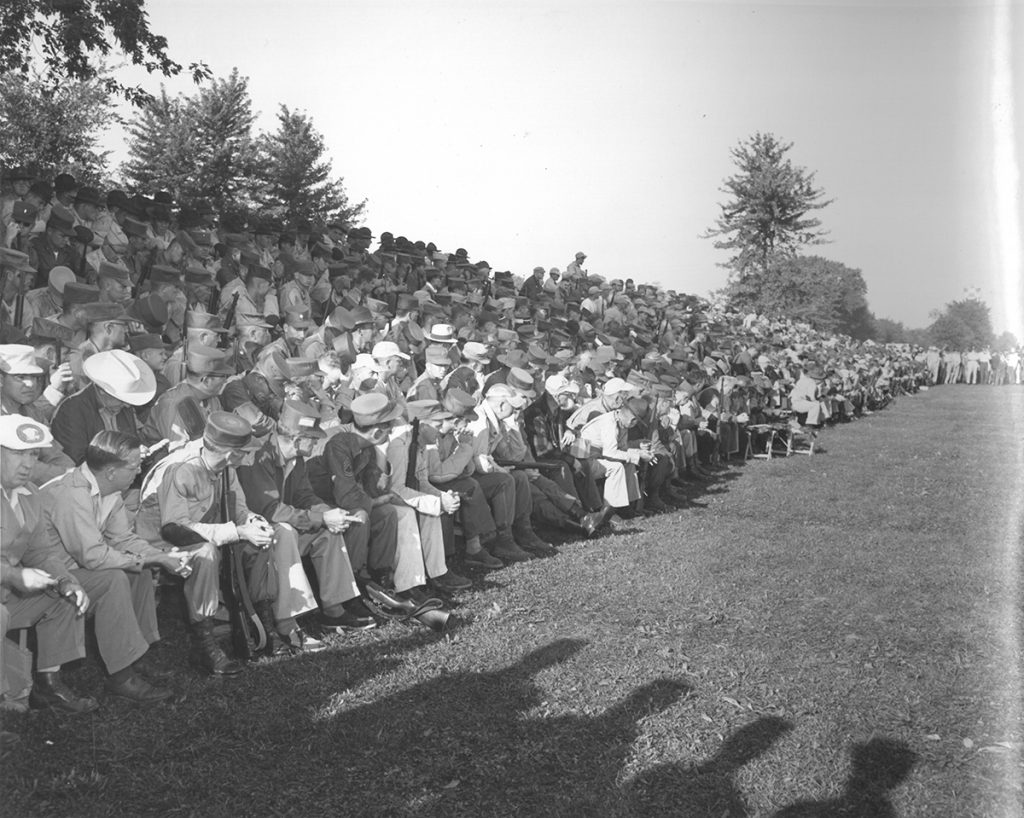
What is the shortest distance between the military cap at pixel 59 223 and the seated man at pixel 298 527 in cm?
421

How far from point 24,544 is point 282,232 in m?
9.39

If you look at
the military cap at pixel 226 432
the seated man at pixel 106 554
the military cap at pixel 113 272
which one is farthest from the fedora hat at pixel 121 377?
the military cap at pixel 113 272

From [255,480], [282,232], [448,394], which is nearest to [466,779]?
[255,480]

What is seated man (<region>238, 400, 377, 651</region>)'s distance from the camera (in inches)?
247

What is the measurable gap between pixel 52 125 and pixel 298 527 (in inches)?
605

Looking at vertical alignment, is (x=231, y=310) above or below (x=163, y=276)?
below

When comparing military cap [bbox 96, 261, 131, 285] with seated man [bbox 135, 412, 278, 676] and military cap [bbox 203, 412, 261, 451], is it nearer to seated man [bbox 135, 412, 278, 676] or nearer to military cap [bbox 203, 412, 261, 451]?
seated man [bbox 135, 412, 278, 676]

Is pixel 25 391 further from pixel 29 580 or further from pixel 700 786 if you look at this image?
pixel 700 786

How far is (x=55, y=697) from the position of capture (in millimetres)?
5023

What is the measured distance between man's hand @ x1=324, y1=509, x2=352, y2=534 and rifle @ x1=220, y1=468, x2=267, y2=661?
2.25ft

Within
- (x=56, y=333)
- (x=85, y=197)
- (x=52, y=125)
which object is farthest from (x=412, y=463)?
(x=52, y=125)

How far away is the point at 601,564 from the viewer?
29.4 feet

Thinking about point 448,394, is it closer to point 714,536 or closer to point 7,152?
point 714,536

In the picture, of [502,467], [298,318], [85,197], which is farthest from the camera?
[85,197]
